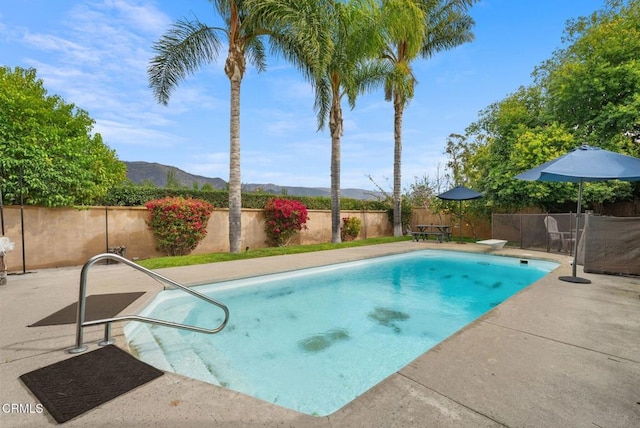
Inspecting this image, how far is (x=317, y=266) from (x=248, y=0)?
740 centimetres

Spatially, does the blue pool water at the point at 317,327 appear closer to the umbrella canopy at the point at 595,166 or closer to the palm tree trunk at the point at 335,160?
the umbrella canopy at the point at 595,166

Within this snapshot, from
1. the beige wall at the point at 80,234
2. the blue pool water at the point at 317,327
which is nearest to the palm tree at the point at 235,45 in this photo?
the beige wall at the point at 80,234

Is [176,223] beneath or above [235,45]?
beneath

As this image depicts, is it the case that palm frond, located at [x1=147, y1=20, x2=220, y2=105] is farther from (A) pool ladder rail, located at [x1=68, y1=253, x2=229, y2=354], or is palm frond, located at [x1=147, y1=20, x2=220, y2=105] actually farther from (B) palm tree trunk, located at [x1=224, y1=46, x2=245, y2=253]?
(A) pool ladder rail, located at [x1=68, y1=253, x2=229, y2=354]

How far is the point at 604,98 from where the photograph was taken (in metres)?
10.4

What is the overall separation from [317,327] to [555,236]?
9.34 meters

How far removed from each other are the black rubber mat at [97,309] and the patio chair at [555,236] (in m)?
11.7

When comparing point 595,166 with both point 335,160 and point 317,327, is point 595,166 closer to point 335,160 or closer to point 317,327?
point 317,327

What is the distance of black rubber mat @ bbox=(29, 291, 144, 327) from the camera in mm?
3244

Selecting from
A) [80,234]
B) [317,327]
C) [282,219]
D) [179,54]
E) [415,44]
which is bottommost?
[317,327]

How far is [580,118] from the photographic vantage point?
11.1m

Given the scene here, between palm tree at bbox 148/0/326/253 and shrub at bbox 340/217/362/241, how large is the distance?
6.27 metres

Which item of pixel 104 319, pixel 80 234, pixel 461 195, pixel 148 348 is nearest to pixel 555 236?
pixel 461 195

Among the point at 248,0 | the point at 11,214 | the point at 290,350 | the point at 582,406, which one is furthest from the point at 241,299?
the point at 248,0
